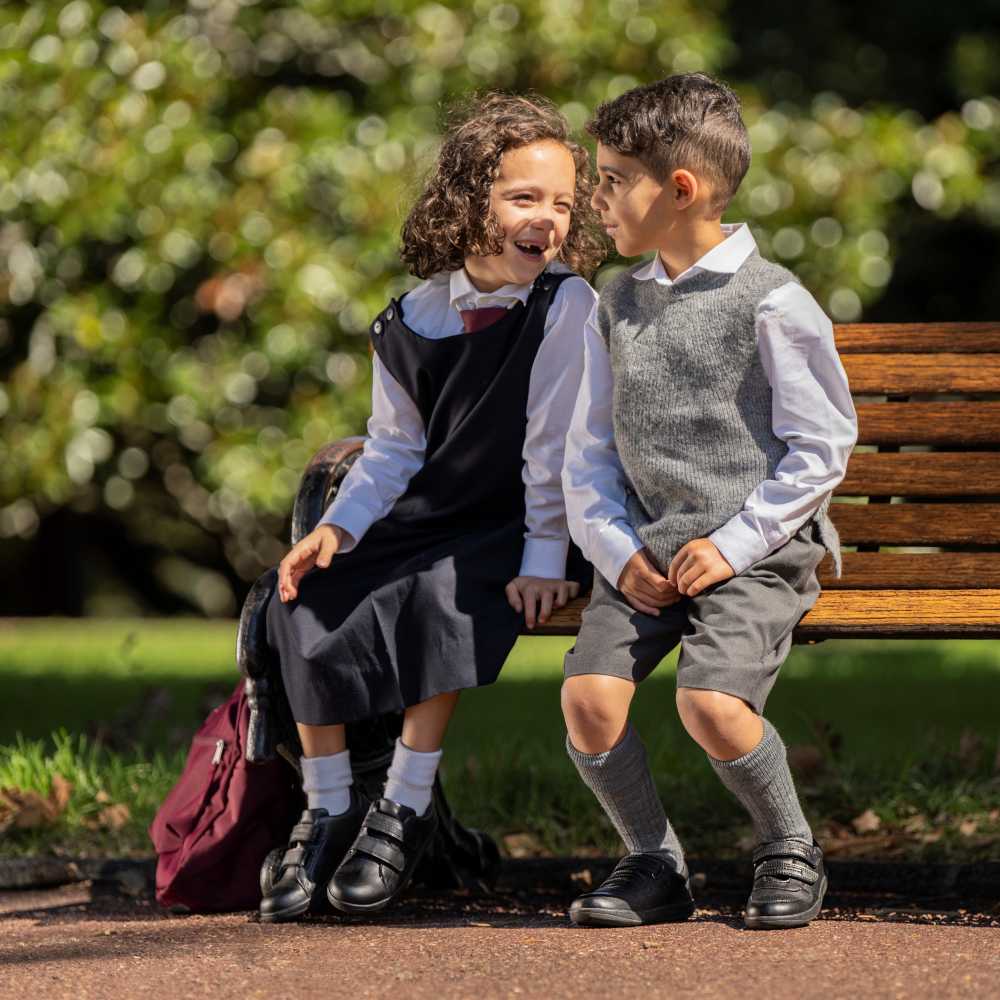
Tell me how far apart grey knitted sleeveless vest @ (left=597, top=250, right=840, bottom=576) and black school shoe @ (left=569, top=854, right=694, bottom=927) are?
1.79ft

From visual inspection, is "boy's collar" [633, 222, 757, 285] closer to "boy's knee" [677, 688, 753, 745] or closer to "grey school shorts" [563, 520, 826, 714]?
"grey school shorts" [563, 520, 826, 714]

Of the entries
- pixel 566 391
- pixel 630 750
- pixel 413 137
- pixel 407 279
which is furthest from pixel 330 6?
pixel 630 750

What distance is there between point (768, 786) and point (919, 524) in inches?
34.5

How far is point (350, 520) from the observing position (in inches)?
139

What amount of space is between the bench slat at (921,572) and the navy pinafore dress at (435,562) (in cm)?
59

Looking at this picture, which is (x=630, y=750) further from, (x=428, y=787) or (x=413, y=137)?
(x=413, y=137)

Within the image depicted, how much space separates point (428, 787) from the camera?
11.1 ft

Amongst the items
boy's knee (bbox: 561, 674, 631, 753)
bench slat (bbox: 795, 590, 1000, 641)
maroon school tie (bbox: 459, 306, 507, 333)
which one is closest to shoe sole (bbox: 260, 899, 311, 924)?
boy's knee (bbox: 561, 674, 631, 753)

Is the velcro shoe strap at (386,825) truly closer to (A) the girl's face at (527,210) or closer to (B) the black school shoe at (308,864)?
(B) the black school shoe at (308,864)

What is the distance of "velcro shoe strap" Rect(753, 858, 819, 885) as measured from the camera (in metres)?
3.08

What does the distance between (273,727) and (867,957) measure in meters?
1.27

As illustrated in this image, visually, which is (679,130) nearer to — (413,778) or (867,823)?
(413,778)

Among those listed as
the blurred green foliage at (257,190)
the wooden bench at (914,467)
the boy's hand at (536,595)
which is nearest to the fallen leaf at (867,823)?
the wooden bench at (914,467)

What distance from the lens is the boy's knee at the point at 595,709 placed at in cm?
309
